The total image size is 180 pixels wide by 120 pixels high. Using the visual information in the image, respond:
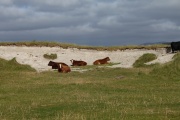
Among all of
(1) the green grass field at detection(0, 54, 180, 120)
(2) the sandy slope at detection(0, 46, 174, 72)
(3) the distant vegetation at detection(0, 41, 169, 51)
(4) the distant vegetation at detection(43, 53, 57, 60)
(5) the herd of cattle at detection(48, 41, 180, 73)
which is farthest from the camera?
(3) the distant vegetation at detection(0, 41, 169, 51)

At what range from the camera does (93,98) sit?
64.7 ft

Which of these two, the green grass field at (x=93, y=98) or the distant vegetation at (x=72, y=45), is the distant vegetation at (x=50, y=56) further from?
the green grass field at (x=93, y=98)

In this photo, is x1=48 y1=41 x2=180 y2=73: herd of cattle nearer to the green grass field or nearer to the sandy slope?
the sandy slope

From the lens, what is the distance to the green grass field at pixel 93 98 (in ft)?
48.2

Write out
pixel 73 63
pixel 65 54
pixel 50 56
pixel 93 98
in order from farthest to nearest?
pixel 65 54 < pixel 50 56 < pixel 73 63 < pixel 93 98

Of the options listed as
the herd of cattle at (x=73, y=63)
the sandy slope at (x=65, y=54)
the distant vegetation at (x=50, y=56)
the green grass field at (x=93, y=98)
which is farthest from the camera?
the distant vegetation at (x=50, y=56)

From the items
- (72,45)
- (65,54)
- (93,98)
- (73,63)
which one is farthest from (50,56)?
(93,98)

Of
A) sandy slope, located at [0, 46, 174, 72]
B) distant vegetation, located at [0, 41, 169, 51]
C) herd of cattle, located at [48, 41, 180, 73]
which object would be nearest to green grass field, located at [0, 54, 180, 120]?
herd of cattle, located at [48, 41, 180, 73]

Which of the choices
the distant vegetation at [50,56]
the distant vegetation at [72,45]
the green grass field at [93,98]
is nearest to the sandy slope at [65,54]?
the distant vegetation at [50,56]

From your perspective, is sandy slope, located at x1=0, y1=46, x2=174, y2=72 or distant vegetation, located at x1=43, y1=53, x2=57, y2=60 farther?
distant vegetation, located at x1=43, y1=53, x2=57, y2=60

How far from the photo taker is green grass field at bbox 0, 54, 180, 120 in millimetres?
14680

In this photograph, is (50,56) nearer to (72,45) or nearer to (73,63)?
(72,45)

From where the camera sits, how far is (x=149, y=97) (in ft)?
65.6

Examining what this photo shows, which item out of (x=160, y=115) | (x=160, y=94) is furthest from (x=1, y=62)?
(x=160, y=115)
